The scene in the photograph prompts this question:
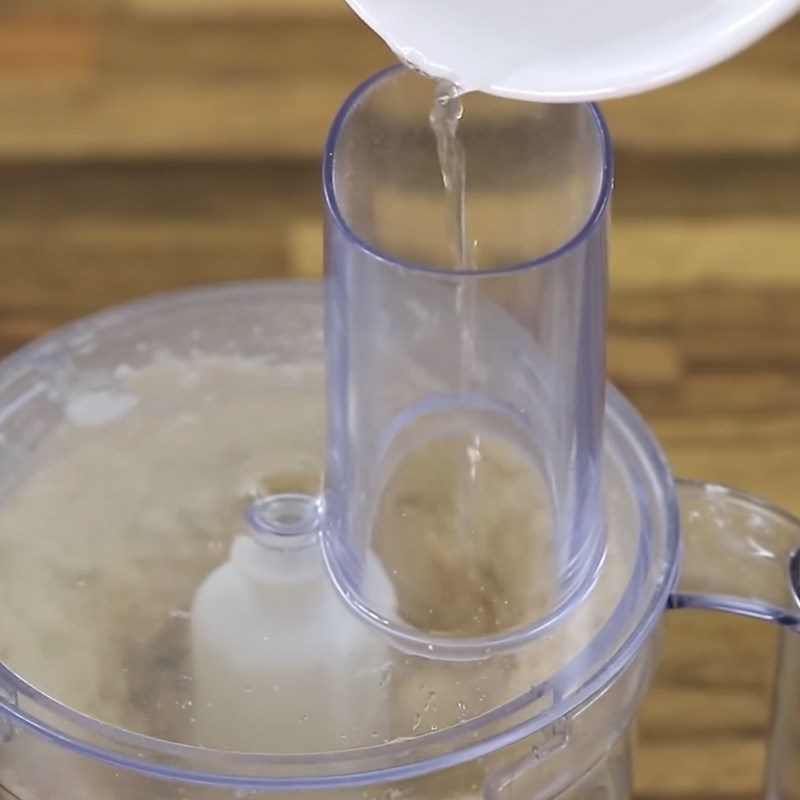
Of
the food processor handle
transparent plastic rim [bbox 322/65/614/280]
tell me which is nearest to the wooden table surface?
the food processor handle

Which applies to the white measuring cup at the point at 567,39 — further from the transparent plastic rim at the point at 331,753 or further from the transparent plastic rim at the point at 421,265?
the transparent plastic rim at the point at 331,753

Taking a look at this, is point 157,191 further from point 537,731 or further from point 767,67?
point 537,731

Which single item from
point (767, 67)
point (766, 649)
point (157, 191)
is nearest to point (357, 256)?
point (766, 649)

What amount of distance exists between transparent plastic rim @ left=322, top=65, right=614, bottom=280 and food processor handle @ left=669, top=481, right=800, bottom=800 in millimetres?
120

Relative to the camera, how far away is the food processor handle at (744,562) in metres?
0.48

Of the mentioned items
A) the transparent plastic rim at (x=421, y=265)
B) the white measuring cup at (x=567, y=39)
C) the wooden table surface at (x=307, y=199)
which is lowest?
the wooden table surface at (x=307, y=199)

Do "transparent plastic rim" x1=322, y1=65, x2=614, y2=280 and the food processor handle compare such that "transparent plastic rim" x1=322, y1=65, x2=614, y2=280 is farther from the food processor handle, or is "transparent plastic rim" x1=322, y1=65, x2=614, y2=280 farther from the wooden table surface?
the wooden table surface

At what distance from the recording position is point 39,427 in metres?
0.54

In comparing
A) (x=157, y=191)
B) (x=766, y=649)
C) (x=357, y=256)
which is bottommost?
(x=766, y=649)

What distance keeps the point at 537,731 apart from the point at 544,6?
0.65 ft

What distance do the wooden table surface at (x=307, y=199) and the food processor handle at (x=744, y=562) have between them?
0.20 metres

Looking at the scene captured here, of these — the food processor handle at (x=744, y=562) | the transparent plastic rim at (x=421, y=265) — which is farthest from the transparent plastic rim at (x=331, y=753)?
the transparent plastic rim at (x=421, y=265)

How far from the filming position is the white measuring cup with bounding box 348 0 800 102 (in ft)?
1.27

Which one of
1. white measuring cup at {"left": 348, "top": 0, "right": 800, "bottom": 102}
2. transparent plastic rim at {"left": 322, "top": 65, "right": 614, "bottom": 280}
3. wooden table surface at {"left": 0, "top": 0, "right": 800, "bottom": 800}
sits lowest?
wooden table surface at {"left": 0, "top": 0, "right": 800, "bottom": 800}
